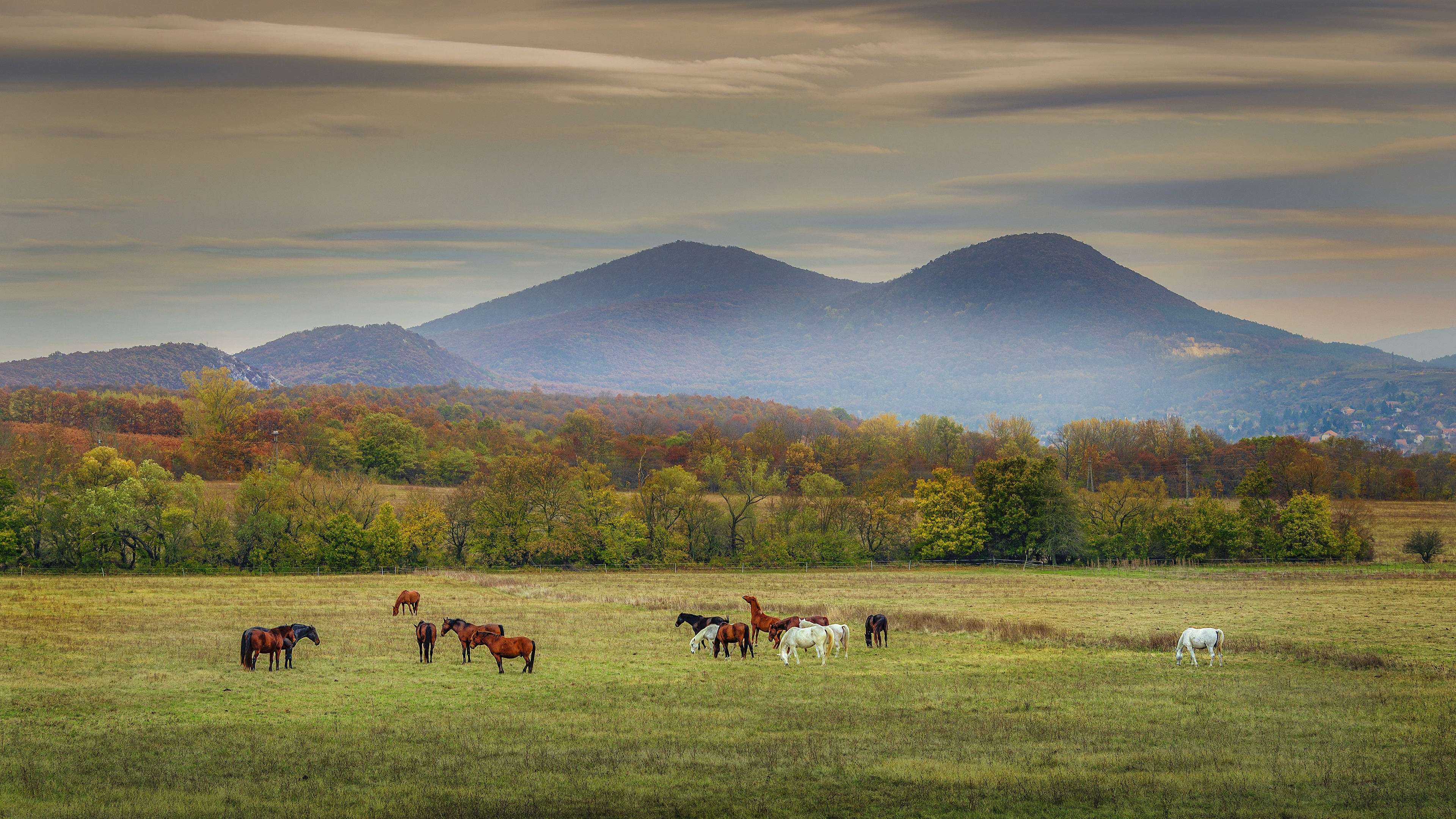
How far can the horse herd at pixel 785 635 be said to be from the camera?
29297 mm

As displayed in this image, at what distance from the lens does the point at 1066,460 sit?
437 ft

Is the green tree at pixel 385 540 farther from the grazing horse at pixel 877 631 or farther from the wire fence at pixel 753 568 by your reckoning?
the grazing horse at pixel 877 631

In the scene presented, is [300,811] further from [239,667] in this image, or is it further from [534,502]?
[534,502]

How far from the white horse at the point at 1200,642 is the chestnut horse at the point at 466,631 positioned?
1823 cm

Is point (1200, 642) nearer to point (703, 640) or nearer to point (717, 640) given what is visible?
point (717, 640)

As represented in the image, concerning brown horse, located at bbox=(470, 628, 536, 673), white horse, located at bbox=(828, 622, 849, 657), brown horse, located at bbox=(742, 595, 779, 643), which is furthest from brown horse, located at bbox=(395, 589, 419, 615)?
white horse, located at bbox=(828, 622, 849, 657)

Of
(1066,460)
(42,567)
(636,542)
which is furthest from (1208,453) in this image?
(42,567)

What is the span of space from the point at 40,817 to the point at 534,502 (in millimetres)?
63782

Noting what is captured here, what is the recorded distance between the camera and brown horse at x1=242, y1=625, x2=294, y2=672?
2681 cm

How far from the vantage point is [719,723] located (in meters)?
21.0

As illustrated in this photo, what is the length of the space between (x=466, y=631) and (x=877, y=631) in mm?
12297

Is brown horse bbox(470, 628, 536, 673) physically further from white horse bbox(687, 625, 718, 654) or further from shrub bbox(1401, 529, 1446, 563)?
shrub bbox(1401, 529, 1446, 563)

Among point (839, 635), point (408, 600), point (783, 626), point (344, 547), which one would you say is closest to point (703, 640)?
point (783, 626)

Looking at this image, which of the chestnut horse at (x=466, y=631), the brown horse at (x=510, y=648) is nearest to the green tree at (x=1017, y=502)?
the chestnut horse at (x=466, y=631)
